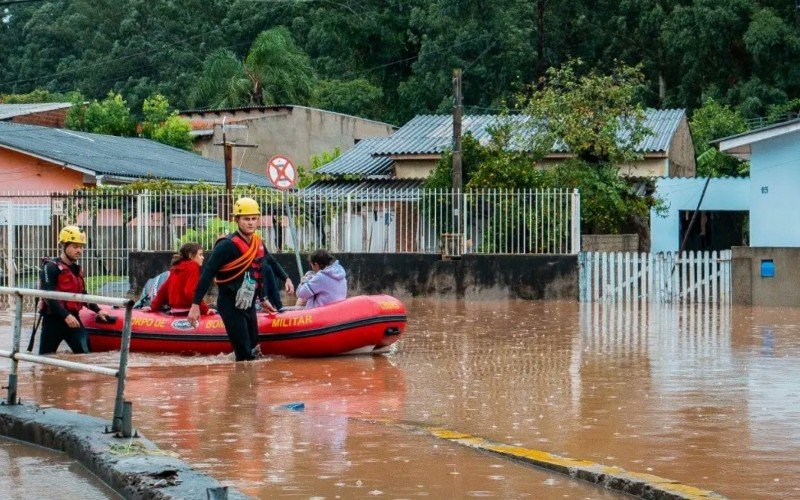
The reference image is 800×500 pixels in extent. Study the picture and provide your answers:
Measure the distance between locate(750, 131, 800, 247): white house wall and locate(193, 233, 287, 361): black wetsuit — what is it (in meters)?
15.4

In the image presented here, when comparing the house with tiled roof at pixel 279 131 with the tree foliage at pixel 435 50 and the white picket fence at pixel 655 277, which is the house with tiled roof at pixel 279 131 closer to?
the tree foliage at pixel 435 50

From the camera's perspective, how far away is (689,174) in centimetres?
4294

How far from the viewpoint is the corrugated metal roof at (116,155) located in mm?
37656

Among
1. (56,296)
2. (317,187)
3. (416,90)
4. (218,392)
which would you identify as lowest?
(218,392)

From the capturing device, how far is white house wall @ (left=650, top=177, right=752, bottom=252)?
36969 mm

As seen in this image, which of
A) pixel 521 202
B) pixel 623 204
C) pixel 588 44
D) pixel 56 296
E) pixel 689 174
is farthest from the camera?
pixel 588 44

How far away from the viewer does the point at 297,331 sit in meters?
15.7

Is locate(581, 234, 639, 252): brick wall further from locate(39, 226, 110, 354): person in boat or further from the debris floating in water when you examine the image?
the debris floating in water

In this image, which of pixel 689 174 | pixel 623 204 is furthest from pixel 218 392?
pixel 689 174

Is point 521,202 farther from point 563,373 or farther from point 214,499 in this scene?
point 214,499

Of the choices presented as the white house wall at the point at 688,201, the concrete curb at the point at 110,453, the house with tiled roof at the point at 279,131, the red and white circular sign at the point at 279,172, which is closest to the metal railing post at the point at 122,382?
the concrete curb at the point at 110,453

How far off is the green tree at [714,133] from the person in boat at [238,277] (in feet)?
94.7

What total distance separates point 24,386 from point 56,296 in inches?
150

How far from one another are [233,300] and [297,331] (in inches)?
47.3
